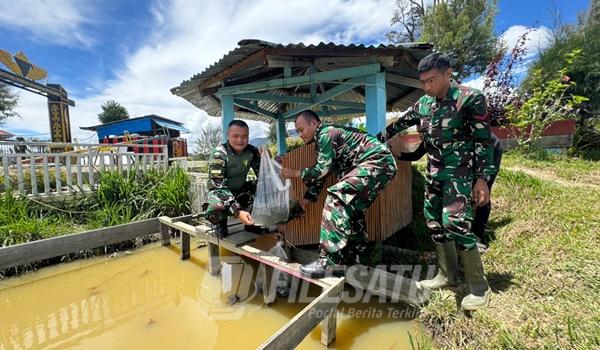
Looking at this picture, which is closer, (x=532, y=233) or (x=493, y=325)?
(x=493, y=325)

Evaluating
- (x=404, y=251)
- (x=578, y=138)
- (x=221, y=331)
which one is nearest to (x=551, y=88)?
(x=578, y=138)

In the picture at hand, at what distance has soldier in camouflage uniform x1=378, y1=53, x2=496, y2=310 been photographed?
80.4 inches

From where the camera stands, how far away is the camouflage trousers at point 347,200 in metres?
2.31

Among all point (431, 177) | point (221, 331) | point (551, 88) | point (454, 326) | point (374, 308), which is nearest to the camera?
point (454, 326)

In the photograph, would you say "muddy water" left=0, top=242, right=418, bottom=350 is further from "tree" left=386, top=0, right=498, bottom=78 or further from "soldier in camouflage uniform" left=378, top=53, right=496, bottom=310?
"tree" left=386, top=0, right=498, bottom=78

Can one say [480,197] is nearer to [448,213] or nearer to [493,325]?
[448,213]

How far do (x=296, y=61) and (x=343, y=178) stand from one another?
1.96 meters

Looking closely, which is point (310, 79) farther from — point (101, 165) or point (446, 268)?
point (101, 165)

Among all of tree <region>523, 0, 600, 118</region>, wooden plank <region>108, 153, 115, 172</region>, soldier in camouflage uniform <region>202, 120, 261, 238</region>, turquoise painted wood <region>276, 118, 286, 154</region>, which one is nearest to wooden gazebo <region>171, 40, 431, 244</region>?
soldier in camouflage uniform <region>202, 120, 261, 238</region>

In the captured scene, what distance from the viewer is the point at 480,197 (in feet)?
6.77

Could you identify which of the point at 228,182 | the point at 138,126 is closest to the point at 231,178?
the point at 228,182

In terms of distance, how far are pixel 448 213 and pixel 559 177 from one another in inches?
168

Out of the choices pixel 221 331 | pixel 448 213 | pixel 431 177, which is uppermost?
pixel 431 177

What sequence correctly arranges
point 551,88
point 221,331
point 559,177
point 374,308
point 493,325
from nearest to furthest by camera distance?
point 493,325 → point 221,331 → point 374,308 → point 559,177 → point 551,88
